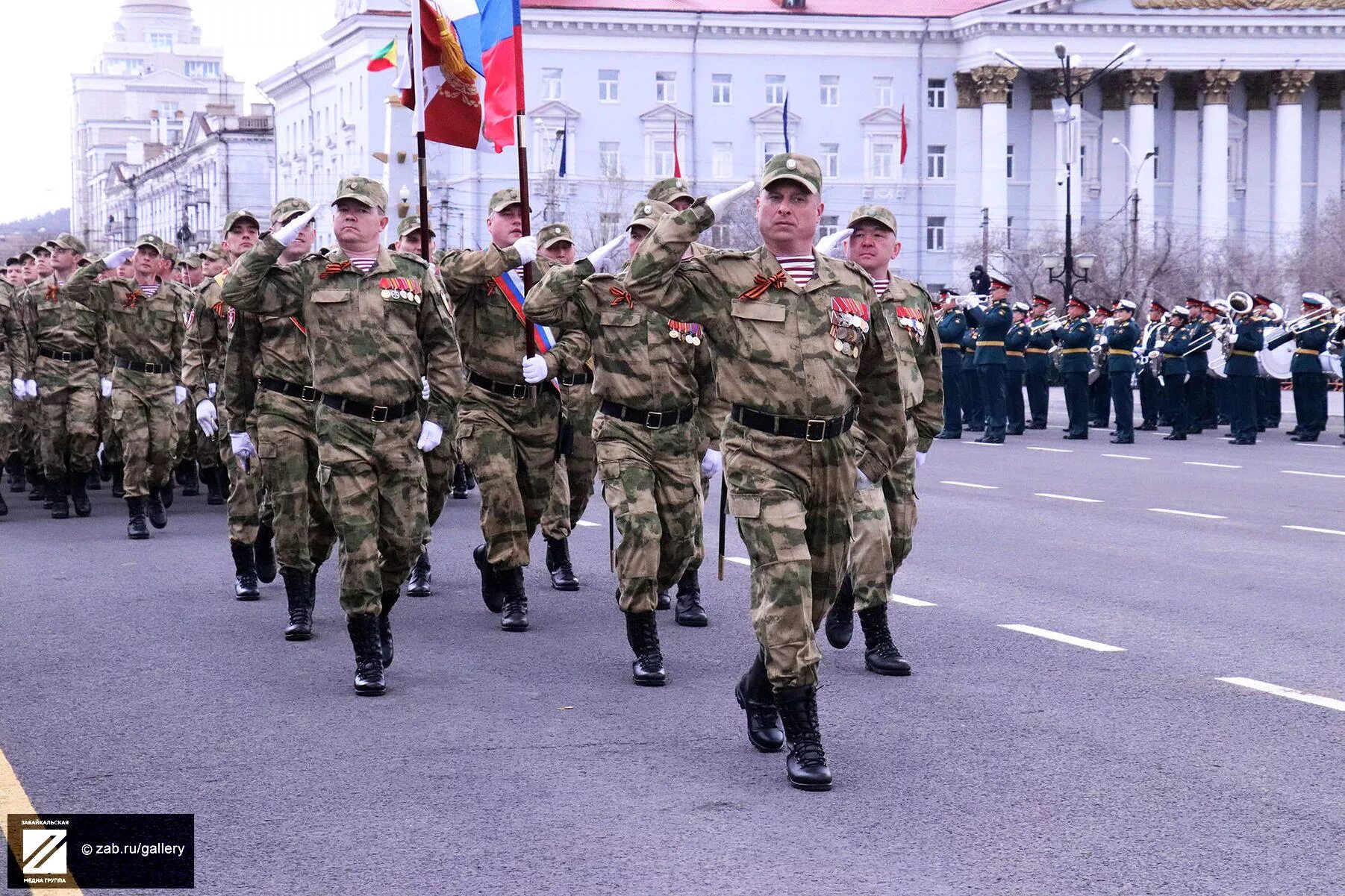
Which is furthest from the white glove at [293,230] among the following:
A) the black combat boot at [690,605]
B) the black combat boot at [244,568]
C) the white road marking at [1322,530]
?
the white road marking at [1322,530]

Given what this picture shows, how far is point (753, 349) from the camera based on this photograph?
6.60m

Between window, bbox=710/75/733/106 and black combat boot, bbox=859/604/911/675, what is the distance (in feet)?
255

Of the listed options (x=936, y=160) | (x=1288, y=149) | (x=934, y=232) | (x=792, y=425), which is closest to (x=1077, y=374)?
(x=792, y=425)

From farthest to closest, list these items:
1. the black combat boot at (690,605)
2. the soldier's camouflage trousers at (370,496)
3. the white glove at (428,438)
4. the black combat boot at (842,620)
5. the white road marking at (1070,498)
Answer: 1. the white road marking at (1070,498)
2. the black combat boot at (690,605)
3. the black combat boot at (842,620)
4. the white glove at (428,438)
5. the soldier's camouflage trousers at (370,496)

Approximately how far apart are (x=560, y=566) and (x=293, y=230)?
12.5 feet

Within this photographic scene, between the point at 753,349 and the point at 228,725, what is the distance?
2540mm

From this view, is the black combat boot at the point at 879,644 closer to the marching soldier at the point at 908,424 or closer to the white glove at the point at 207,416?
the marching soldier at the point at 908,424

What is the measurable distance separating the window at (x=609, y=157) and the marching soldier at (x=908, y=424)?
247 ft

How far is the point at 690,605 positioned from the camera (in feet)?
32.8

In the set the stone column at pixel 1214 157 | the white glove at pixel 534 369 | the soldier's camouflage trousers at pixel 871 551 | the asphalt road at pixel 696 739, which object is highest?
the stone column at pixel 1214 157

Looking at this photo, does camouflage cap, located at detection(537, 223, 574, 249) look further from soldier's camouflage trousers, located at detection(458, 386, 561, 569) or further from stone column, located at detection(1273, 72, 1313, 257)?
stone column, located at detection(1273, 72, 1313, 257)

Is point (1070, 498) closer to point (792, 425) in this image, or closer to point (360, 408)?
point (360, 408)

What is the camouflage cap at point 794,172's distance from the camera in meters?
6.51

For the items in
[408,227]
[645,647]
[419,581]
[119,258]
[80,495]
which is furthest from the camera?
[80,495]
